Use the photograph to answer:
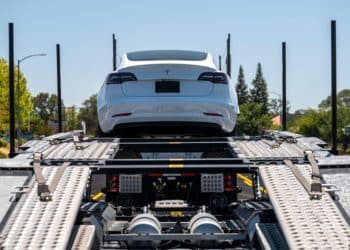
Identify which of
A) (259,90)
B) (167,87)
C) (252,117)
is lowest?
(252,117)

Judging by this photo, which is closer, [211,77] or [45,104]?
[211,77]

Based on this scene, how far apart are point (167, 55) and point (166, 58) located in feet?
0.30

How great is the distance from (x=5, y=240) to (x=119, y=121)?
3.86 m

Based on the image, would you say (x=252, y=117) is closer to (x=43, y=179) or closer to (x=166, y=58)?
(x=166, y=58)

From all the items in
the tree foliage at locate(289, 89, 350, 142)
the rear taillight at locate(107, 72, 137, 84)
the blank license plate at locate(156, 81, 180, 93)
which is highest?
the rear taillight at locate(107, 72, 137, 84)

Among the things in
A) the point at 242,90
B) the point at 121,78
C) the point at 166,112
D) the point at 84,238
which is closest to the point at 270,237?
the point at 84,238

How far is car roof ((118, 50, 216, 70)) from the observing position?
875cm

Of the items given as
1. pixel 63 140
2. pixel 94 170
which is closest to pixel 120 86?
pixel 63 140

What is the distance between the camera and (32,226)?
501 centimetres

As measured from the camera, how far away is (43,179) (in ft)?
18.1

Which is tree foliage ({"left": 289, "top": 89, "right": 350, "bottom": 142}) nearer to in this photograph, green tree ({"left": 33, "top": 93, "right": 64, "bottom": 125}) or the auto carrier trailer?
green tree ({"left": 33, "top": 93, "right": 64, "bottom": 125})

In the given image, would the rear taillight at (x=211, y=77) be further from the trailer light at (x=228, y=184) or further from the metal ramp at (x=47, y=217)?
the metal ramp at (x=47, y=217)

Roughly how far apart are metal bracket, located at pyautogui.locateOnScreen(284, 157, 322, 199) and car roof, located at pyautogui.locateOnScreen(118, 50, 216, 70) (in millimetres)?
3144

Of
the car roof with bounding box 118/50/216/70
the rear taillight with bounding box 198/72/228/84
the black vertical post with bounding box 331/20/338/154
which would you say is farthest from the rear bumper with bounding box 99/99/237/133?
the black vertical post with bounding box 331/20/338/154
